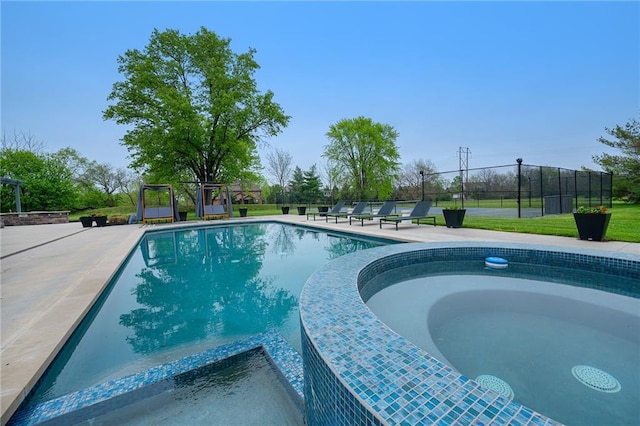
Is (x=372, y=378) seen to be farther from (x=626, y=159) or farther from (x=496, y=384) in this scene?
(x=626, y=159)

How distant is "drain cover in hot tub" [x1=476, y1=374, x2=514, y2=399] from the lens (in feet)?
5.83

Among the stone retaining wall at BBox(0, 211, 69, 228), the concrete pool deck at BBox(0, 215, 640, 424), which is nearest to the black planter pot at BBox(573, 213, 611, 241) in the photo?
the concrete pool deck at BBox(0, 215, 640, 424)

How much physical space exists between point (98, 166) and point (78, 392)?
37953mm

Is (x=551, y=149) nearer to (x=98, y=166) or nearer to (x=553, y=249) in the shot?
(x=553, y=249)

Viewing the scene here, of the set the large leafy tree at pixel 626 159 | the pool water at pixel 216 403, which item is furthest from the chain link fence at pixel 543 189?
the pool water at pixel 216 403

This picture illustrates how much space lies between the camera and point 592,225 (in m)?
5.39

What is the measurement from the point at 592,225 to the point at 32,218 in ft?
89.6

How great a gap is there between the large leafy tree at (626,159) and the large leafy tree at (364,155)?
15.0m

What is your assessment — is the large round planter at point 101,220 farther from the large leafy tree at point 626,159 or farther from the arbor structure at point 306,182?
the large leafy tree at point 626,159

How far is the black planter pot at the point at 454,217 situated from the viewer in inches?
317

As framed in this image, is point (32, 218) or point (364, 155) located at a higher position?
point (364, 155)

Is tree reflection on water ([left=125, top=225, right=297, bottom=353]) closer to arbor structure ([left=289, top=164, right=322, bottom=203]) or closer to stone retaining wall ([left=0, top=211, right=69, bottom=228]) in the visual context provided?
stone retaining wall ([left=0, top=211, right=69, bottom=228])

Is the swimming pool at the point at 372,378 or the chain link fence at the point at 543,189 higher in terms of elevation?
the chain link fence at the point at 543,189

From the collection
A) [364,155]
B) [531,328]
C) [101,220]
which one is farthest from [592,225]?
[364,155]
